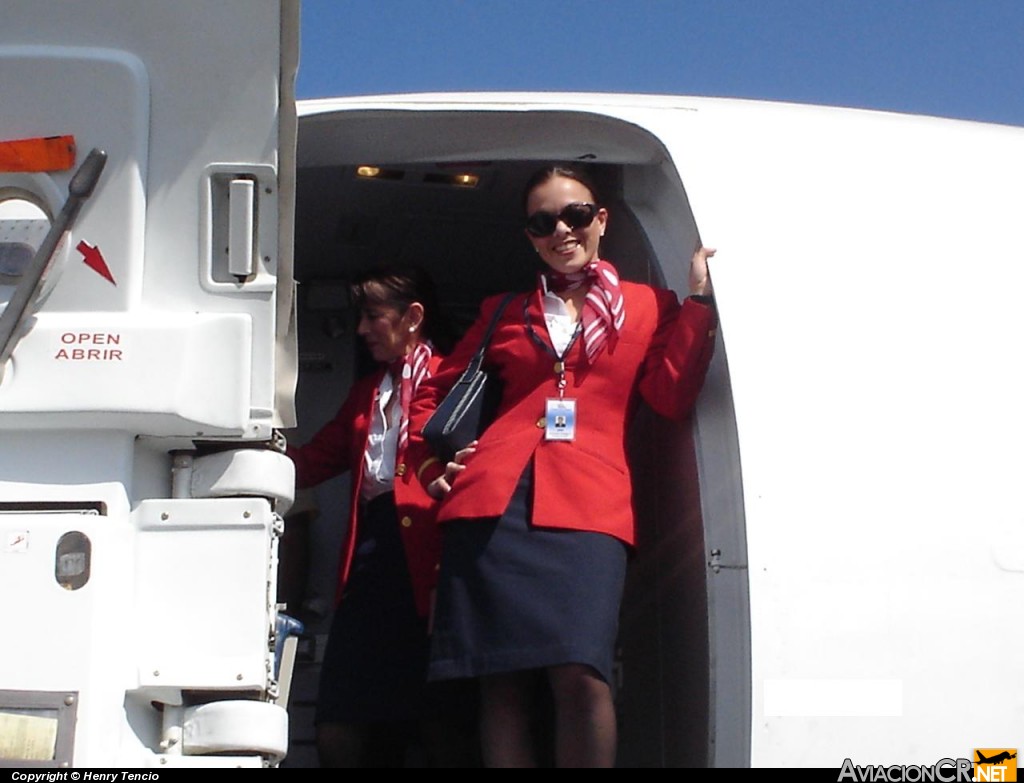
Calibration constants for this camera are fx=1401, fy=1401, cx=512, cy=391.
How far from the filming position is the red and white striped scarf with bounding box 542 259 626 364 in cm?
318

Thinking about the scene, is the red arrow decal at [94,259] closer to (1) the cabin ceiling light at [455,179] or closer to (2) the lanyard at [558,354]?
(2) the lanyard at [558,354]

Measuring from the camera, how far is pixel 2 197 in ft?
8.60

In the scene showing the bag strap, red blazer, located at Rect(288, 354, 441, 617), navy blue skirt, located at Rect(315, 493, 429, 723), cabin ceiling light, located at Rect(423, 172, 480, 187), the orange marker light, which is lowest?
navy blue skirt, located at Rect(315, 493, 429, 723)

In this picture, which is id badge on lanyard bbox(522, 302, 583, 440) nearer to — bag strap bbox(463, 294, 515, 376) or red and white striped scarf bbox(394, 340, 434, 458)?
bag strap bbox(463, 294, 515, 376)

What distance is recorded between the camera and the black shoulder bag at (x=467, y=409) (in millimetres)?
3270

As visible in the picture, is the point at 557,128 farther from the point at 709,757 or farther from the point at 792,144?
the point at 709,757

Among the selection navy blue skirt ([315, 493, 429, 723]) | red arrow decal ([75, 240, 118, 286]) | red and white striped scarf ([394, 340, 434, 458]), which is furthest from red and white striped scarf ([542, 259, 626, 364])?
red arrow decal ([75, 240, 118, 286])


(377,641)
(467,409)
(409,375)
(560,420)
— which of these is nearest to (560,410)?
(560,420)

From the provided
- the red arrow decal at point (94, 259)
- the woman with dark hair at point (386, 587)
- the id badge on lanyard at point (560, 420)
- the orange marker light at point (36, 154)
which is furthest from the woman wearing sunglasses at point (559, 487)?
the orange marker light at point (36, 154)

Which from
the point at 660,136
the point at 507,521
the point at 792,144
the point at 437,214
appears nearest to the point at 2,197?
the point at 507,521

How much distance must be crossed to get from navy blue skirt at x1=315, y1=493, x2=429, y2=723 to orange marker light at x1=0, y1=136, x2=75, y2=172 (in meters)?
1.44

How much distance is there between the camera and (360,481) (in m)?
3.79

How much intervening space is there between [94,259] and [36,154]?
0.73ft

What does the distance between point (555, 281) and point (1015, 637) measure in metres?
1.31
